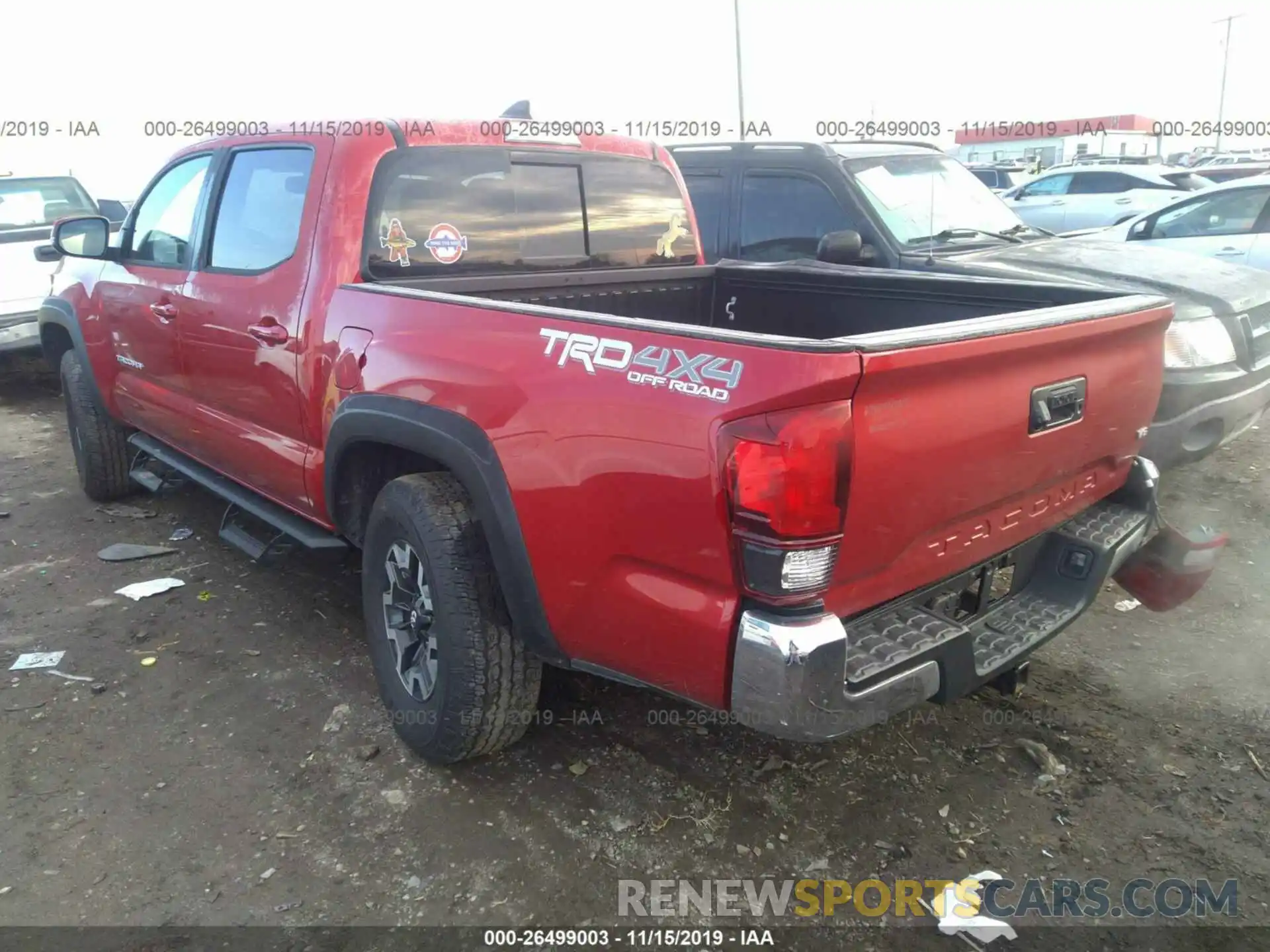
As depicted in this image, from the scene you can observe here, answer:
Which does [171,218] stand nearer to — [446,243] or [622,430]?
[446,243]

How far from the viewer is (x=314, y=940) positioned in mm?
2303

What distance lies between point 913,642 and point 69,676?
3.16m

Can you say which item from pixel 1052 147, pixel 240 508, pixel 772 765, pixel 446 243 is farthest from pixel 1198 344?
pixel 1052 147

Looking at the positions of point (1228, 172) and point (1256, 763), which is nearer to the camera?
point (1256, 763)

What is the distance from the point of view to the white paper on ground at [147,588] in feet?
14.1

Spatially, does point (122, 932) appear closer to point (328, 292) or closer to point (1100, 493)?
point (328, 292)

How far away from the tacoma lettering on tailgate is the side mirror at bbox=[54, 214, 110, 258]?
4.31 metres

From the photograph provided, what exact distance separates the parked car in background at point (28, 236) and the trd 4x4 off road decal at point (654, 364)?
6624 mm

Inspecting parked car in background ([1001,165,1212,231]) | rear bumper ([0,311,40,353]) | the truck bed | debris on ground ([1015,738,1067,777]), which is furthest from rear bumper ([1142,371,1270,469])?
parked car in background ([1001,165,1212,231])

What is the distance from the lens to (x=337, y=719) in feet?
10.7

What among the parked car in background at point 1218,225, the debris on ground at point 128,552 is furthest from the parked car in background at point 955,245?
the debris on ground at point 128,552

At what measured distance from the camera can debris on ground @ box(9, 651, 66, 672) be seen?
365 cm

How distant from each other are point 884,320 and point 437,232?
165 centimetres

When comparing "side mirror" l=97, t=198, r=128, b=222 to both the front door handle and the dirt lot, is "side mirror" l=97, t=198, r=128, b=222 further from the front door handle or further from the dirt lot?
the front door handle
